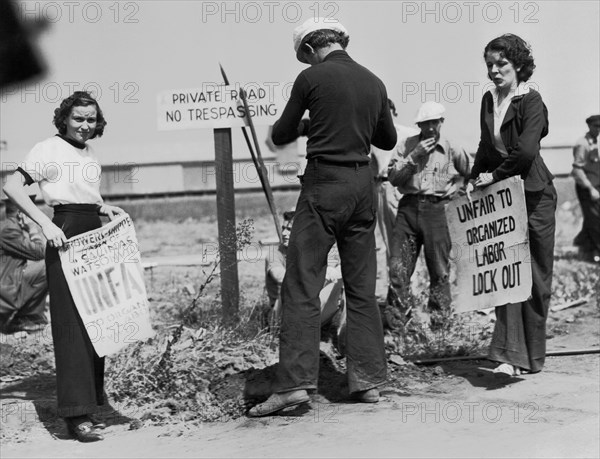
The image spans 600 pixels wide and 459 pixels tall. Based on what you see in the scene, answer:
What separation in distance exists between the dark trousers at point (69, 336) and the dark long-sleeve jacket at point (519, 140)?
8.15 ft

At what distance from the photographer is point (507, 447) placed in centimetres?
578

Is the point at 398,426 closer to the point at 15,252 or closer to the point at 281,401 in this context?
the point at 281,401

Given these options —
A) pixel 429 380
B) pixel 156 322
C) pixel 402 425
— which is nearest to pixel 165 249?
pixel 156 322

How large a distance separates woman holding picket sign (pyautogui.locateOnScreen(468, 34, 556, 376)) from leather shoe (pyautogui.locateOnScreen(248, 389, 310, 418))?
54.9 inches

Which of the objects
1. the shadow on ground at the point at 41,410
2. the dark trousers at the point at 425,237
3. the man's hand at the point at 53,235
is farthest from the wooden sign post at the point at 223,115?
the man's hand at the point at 53,235

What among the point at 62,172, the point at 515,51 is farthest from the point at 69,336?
the point at 515,51

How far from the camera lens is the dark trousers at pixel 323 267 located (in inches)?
254

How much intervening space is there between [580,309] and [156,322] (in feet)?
11.4

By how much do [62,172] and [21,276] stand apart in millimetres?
3641

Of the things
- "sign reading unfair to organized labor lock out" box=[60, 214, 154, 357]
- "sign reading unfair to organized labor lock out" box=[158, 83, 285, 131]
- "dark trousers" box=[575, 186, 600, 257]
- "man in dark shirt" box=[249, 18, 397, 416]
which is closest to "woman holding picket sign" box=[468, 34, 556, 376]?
"man in dark shirt" box=[249, 18, 397, 416]

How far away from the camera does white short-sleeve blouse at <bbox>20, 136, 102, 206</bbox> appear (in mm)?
6281

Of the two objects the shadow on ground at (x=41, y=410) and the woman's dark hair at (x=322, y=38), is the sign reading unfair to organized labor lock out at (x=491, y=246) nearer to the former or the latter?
the woman's dark hair at (x=322, y=38)

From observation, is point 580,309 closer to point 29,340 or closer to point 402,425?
point 402,425

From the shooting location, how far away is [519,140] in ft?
22.8
